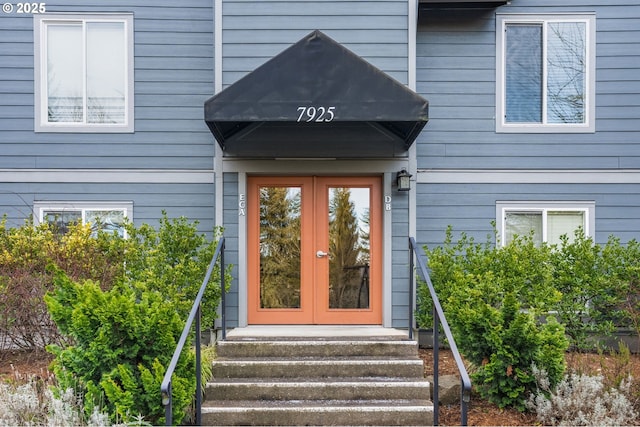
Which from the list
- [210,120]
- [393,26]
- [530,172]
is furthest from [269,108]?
[530,172]

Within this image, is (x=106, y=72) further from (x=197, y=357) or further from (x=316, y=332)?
(x=316, y=332)

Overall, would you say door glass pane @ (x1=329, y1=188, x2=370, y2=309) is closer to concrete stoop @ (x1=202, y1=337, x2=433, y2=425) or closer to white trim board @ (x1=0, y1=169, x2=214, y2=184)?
concrete stoop @ (x1=202, y1=337, x2=433, y2=425)

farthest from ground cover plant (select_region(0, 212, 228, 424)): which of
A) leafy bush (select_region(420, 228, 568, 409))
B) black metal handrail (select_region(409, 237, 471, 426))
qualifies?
leafy bush (select_region(420, 228, 568, 409))

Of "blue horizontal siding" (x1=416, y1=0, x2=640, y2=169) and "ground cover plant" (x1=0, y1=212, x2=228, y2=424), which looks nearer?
"ground cover plant" (x1=0, y1=212, x2=228, y2=424)

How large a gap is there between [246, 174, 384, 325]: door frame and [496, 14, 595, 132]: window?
2528 millimetres

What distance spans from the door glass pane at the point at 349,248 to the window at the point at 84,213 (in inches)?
119

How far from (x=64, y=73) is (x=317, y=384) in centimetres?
580

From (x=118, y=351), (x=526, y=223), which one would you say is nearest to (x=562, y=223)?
(x=526, y=223)

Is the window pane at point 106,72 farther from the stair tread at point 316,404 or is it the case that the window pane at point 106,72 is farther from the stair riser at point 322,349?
the stair tread at point 316,404

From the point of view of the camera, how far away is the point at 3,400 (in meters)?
4.30

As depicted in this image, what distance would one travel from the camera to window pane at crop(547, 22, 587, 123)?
266 inches

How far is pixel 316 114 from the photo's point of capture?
498 cm

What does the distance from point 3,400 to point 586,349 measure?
638 cm

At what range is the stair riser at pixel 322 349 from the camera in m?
5.18
